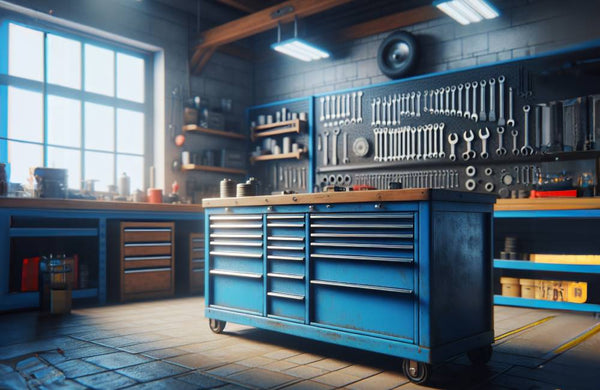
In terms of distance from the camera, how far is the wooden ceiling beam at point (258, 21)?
502 cm

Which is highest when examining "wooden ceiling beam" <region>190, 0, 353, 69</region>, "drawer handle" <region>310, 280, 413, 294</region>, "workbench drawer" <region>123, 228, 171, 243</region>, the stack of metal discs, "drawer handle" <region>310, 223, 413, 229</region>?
"wooden ceiling beam" <region>190, 0, 353, 69</region>

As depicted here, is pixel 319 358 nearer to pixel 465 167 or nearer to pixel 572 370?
pixel 572 370

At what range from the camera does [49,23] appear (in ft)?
16.5

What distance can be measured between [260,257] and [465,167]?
106 inches

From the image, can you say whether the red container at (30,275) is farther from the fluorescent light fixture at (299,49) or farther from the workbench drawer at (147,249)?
the fluorescent light fixture at (299,49)

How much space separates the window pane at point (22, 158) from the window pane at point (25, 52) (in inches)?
26.8

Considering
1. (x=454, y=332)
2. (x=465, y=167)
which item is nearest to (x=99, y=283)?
(x=454, y=332)

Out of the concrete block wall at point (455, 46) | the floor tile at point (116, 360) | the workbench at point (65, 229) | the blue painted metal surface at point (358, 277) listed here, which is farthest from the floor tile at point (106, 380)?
the concrete block wall at point (455, 46)

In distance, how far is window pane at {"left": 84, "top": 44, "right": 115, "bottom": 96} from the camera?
5.37 meters

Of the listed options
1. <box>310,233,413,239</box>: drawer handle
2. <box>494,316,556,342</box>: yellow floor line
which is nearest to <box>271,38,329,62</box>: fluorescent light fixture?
<box>310,233,413,239</box>: drawer handle

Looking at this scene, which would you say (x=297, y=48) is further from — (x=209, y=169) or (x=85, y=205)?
(x=85, y=205)

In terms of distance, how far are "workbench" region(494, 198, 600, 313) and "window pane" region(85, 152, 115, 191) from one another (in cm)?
388

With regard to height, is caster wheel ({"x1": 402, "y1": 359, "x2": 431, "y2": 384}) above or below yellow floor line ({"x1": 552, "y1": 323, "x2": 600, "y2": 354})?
above

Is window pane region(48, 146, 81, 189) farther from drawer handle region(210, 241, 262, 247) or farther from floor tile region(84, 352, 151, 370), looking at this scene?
floor tile region(84, 352, 151, 370)
